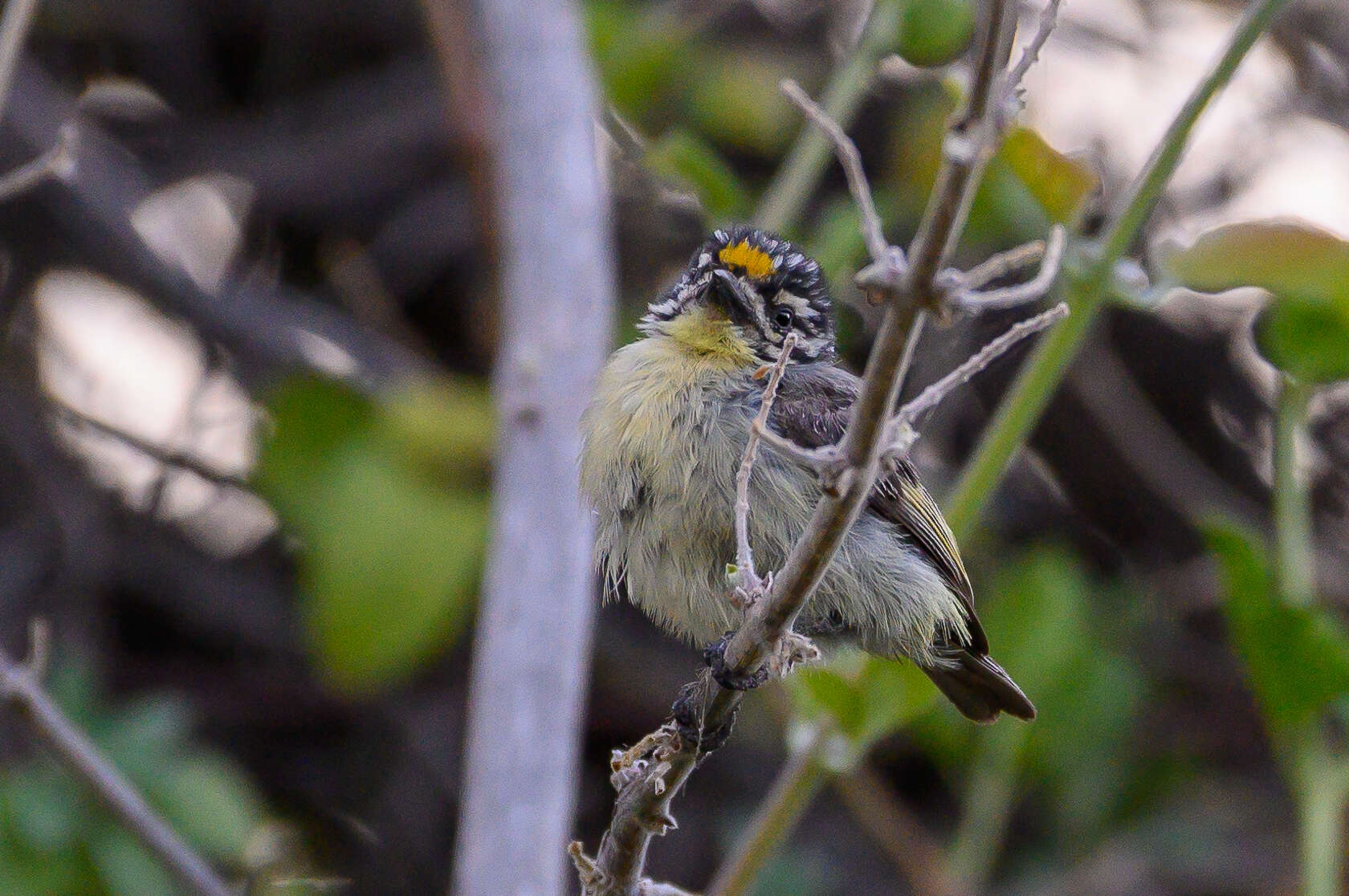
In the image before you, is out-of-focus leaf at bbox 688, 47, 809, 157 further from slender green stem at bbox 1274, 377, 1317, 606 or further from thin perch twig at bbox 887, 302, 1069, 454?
thin perch twig at bbox 887, 302, 1069, 454

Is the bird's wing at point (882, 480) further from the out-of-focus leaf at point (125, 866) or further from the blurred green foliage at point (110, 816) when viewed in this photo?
the out-of-focus leaf at point (125, 866)

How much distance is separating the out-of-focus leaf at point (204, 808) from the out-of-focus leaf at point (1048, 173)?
8.46 ft

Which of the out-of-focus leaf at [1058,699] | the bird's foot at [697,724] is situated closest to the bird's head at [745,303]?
the bird's foot at [697,724]

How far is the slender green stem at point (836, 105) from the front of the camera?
3963 mm

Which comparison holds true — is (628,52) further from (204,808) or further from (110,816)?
(110,816)

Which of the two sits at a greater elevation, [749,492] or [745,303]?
[745,303]

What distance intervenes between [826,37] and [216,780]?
3.46 meters

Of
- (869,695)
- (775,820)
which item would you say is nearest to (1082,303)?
(869,695)

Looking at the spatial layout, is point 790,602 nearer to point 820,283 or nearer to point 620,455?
point 620,455

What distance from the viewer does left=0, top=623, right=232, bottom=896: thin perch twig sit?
2.96 m

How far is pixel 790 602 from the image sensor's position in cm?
200

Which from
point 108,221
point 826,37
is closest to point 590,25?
point 826,37

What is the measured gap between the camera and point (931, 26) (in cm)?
373

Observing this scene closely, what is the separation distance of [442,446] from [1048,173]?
6.36ft
